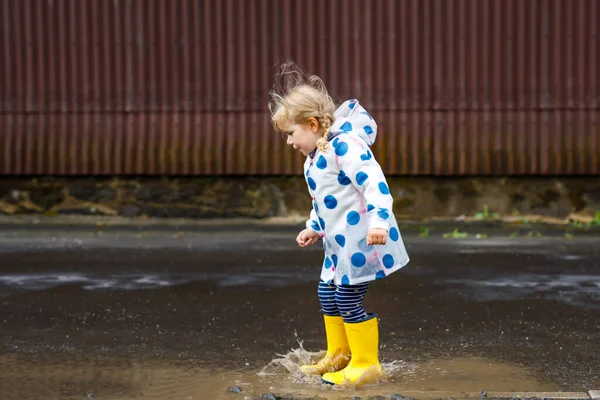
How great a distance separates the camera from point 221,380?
513cm

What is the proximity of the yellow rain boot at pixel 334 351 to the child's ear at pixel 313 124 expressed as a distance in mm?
899

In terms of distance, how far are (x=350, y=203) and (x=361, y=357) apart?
713 millimetres

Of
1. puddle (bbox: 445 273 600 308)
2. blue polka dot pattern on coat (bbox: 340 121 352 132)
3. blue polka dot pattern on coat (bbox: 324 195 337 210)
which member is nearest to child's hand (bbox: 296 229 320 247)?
blue polka dot pattern on coat (bbox: 324 195 337 210)

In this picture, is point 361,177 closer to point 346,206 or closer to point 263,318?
point 346,206

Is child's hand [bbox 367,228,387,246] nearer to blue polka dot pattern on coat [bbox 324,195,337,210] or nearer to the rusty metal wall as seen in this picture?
blue polka dot pattern on coat [bbox 324,195,337,210]

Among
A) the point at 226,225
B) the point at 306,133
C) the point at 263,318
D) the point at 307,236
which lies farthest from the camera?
the point at 226,225

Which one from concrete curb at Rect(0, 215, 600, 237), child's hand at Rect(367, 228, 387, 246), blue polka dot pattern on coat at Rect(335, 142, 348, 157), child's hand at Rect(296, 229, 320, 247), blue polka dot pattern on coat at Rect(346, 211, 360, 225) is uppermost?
blue polka dot pattern on coat at Rect(335, 142, 348, 157)

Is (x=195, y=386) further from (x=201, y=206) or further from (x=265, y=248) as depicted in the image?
(x=201, y=206)

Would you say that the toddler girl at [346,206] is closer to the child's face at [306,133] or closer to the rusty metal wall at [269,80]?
the child's face at [306,133]

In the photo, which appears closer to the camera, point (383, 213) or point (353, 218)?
point (383, 213)

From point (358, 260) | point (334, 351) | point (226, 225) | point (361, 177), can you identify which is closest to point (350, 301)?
point (358, 260)

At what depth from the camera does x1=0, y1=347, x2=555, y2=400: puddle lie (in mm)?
4855

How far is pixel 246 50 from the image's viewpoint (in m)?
12.1

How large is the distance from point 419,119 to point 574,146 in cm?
169
